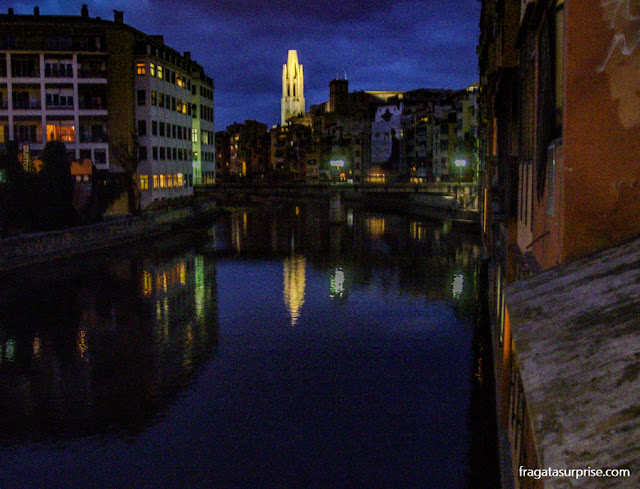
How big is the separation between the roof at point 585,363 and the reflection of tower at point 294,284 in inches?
829

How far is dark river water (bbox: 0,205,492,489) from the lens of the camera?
47.7 ft

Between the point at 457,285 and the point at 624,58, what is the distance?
93.0 feet

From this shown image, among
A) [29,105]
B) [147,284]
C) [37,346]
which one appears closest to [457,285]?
[147,284]

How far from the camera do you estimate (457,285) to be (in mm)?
36000

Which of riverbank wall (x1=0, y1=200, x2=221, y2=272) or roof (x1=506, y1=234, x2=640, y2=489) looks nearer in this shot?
roof (x1=506, y1=234, x2=640, y2=489)

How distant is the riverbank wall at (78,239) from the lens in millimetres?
38125

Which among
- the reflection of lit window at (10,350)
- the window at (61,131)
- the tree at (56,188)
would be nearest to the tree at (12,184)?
the tree at (56,188)

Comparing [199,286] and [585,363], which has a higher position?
[585,363]

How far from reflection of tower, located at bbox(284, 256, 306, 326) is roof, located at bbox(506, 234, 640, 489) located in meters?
21.1

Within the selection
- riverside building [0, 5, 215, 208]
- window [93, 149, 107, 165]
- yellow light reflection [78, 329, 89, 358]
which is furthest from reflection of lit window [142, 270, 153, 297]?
window [93, 149, 107, 165]

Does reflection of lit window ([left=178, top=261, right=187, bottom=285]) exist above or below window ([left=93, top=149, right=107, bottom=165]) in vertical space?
below

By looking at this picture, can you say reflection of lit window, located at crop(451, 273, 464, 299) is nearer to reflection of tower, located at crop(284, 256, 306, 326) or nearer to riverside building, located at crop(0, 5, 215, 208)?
reflection of tower, located at crop(284, 256, 306, 326)

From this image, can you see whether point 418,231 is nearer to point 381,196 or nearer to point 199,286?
point 381,196

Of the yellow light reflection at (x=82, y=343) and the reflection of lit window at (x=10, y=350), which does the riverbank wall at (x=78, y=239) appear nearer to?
the yellow light reflection at (x=82, y=343)
